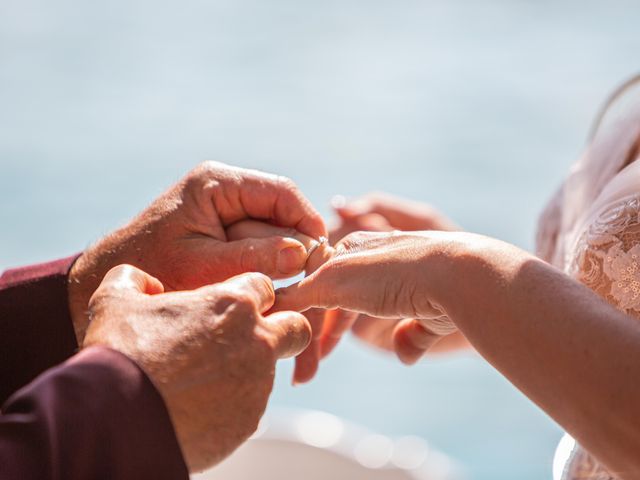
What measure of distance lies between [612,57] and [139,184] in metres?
2.51

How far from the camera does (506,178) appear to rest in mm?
4461

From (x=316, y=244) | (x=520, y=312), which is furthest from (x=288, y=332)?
(x=316, y=244)

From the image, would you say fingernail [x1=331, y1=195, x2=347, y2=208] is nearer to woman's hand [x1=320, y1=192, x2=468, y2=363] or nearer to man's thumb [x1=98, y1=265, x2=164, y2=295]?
woman's hand [x1=320, y1=192, x2=468, y2=363]

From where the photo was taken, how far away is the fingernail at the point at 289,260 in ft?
4.79

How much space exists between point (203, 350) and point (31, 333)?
25.3 inches

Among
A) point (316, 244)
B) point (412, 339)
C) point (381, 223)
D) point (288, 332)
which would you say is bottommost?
point (381, 223)

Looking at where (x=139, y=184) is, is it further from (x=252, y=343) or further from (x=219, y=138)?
(x=252, y=343)

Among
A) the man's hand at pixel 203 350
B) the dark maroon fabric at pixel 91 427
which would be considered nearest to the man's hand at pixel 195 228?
the man's hand at pixel 203 350

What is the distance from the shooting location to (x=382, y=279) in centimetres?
120

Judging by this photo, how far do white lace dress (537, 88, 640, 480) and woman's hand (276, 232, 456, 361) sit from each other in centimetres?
25

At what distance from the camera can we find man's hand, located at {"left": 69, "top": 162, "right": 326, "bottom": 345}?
1.53 meters

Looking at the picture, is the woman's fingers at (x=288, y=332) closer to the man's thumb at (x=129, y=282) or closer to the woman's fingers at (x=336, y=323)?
the man's thumb at (x=129, y=282)

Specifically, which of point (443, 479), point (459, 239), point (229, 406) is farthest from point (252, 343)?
point (443, 479)

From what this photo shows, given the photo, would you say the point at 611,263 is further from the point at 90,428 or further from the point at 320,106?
the point at 320,106
